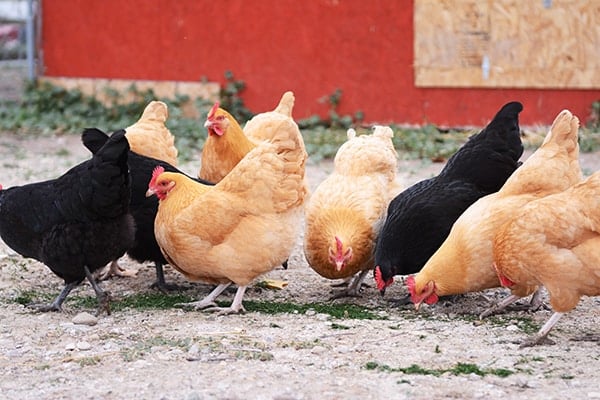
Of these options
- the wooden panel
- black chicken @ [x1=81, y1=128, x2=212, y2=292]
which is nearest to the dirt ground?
black chicken @ [x1=81, y1=128, x2=212, y2=292]

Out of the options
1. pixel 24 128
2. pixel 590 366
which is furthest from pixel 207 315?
pixel 24 128

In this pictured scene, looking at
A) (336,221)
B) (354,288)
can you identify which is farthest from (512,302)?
(336,221)

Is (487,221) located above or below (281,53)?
below

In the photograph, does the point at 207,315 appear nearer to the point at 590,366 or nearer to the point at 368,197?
the point at 368,197

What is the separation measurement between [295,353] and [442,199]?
1.78 m

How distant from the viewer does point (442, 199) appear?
247 inches

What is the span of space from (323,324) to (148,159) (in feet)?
6.31

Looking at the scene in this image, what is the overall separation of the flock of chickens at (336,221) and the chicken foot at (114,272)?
544 millimetres

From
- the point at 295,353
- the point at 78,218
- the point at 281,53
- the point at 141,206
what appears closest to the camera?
the point at 295,353

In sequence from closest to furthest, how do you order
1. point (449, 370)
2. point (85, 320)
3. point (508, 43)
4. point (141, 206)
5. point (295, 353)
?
point (449, 370)
point (295, 353)
point (85, 320)
point (141, 206)
point (508, 43)

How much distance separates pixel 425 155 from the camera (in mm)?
11430

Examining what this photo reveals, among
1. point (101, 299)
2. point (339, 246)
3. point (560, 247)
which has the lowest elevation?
point (101, 299)

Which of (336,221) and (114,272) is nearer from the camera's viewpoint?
(336,221)

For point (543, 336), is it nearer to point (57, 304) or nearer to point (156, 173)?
point (156, 173)
